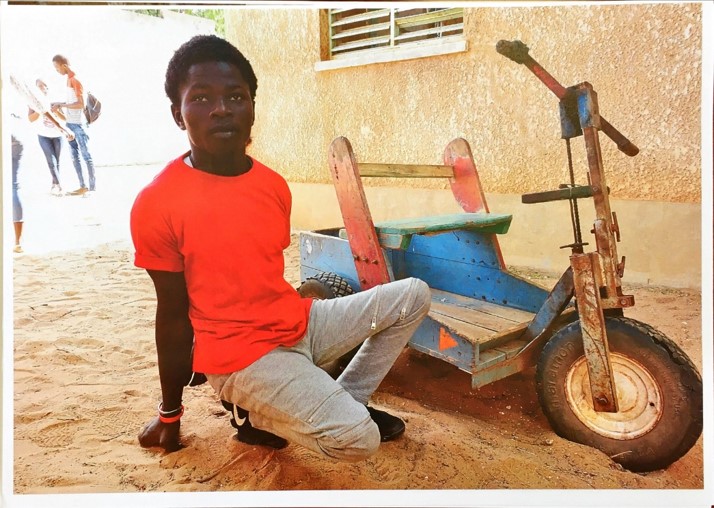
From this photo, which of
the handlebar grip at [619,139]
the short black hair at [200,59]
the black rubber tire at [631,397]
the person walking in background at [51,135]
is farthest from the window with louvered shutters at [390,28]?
the black rubber tire at [631,397]

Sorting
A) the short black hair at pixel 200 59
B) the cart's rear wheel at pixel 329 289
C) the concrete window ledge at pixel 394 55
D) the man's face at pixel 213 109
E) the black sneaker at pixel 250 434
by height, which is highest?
the concrete window ledge at pixel 394 55

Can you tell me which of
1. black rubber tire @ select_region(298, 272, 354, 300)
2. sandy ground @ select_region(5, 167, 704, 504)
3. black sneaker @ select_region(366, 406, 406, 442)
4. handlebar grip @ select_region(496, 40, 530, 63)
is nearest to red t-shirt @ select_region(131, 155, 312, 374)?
sandy ground @ select_region(5, 167, 704, 504)

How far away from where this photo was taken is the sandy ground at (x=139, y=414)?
162cm

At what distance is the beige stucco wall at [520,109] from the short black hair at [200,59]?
0.07 metres

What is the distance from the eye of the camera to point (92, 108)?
1728 millimetres

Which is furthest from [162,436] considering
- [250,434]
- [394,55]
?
[394,55]

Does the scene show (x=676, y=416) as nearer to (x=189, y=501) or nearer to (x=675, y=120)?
(x=675, y=120)

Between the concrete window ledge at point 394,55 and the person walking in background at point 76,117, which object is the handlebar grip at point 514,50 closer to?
the concrete window ledge at point 394,55

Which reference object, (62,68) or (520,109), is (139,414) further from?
(520,109)

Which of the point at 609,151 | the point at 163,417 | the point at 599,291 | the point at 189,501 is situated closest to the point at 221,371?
the point at 163,417

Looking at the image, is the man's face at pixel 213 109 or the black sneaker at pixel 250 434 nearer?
the man's face at pixel 213 109

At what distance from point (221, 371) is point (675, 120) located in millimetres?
1694

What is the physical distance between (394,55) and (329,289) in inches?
36.6

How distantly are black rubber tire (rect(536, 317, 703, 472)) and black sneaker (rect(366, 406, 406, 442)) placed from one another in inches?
18.3
